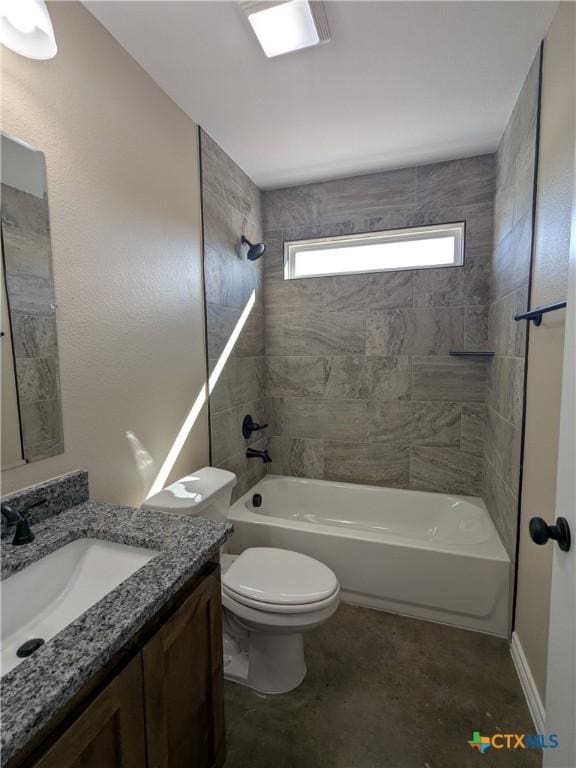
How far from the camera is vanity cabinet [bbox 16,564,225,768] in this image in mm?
614

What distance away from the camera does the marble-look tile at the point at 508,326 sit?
163 cm

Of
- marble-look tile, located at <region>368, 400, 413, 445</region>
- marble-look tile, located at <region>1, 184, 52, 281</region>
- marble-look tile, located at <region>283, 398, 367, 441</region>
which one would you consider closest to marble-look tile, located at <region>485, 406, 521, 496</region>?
marble-look tile, located at <region>368, 400, 413, 445</region>

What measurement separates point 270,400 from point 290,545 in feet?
3.71

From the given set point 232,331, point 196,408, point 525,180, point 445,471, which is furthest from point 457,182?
point 196,408

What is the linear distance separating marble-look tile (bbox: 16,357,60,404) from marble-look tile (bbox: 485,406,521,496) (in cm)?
189

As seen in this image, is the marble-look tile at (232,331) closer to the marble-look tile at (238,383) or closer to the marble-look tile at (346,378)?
the marble-look tile at (238,383)

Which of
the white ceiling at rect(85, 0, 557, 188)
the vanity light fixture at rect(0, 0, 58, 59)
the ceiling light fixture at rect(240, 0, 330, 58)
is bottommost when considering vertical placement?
the vanity light fixture at rect(0, 0, 58, 59)

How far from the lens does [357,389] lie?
8.58 ft

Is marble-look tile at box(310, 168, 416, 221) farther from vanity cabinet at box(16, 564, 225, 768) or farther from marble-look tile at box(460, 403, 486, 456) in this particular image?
vanity cabinet at box(16, 564, 225, 768)

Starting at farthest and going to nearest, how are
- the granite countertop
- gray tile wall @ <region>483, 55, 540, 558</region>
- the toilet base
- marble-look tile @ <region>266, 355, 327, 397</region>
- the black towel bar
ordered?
marble-look tile @ <region>266, 355, 327, 397</region> → gray tile wall @ <region>483, 55, 540, 558</region> → the toilet base → the black towel bar → the granite countertop

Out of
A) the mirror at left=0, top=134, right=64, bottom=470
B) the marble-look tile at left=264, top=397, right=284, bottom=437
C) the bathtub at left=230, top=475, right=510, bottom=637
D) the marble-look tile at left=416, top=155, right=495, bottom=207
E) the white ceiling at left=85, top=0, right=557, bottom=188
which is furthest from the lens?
the marble-look tile at left=264, top=397, right=284, bottom=437

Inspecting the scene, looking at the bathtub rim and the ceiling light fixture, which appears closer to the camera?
the ceiling light fixture

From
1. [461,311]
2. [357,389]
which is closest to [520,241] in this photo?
[461,311]

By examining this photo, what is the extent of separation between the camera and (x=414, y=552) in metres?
1.85
